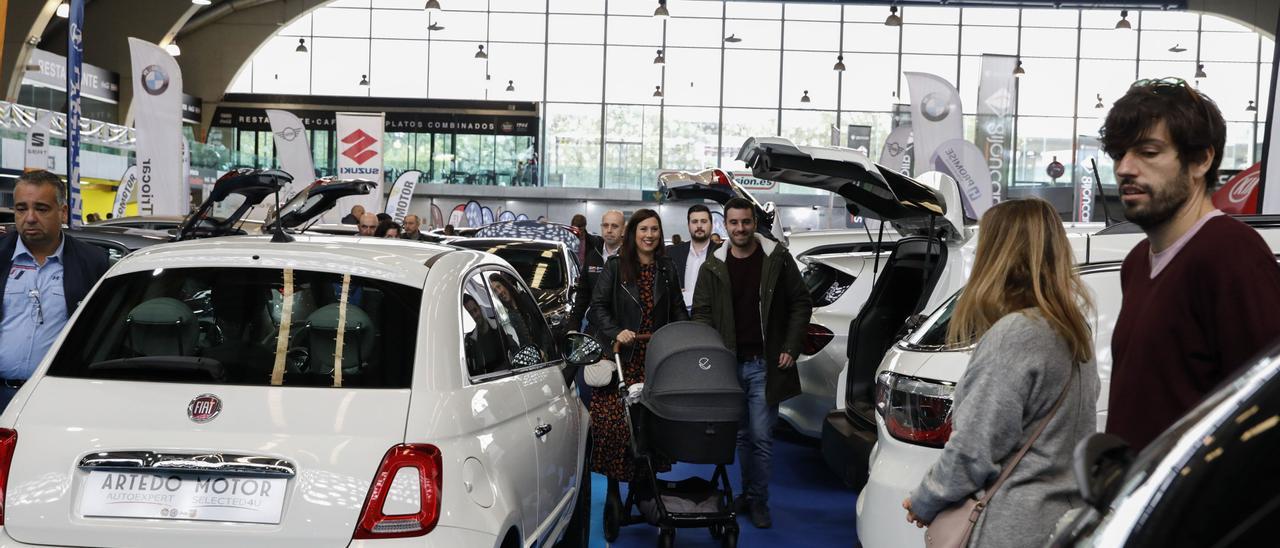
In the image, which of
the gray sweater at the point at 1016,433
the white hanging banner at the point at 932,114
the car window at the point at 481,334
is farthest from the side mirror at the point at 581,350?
the white hanging banner at the point at 932,114

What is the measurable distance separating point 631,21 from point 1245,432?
121 ft

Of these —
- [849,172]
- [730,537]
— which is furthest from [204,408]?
[730,537]

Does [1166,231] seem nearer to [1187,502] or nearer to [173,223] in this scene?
[1187,502]

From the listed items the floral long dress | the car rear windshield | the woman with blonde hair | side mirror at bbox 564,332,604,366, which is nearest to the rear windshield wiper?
the car rear windshield

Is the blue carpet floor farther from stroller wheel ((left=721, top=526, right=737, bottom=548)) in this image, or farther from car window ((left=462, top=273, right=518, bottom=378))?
car window ((left=462, top=273, right=518, bottom=378))

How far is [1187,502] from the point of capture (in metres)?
1.15

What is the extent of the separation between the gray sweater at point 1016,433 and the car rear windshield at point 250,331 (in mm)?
1363

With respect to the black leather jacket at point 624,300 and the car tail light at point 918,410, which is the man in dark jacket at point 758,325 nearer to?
the black leather jacket at point 624,300

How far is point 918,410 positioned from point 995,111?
12018mm

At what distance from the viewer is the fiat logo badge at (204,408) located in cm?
281

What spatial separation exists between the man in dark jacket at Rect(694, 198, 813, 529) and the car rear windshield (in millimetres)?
3049

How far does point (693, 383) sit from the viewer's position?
4.98 meters

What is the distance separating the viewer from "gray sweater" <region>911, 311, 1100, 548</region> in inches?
93.5

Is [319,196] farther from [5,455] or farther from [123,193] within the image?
[123,193]
